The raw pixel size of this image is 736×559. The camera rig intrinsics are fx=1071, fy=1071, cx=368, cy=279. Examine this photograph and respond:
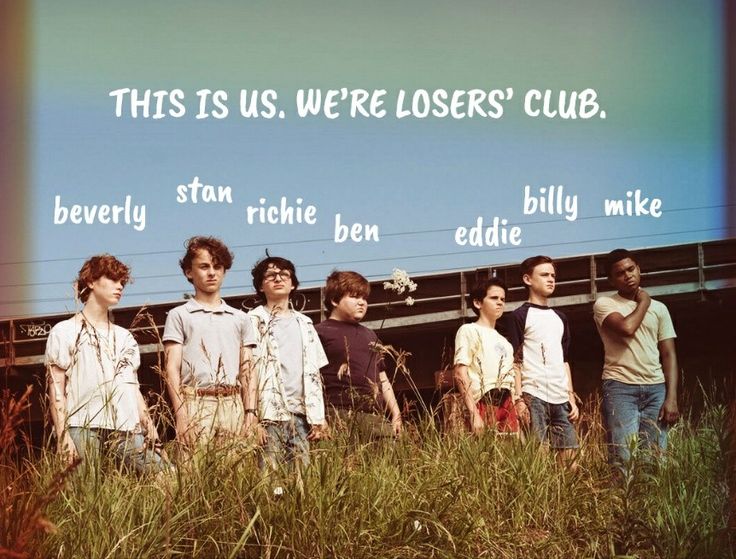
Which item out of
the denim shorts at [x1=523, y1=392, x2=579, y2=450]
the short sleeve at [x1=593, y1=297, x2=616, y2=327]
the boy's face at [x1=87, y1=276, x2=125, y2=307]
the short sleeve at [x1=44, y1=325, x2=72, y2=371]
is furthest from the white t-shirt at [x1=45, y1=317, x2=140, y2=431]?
the short sleeve at [x1=593, y1=297, x2=616, y2=327]

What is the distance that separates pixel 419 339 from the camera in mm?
20641

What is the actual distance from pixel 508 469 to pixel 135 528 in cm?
179

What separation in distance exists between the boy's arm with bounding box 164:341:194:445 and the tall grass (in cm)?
11

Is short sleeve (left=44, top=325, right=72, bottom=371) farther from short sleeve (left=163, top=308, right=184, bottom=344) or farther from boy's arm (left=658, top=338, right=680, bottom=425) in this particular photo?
boy's arm (left=658, top=338, right=680, bottom=425)

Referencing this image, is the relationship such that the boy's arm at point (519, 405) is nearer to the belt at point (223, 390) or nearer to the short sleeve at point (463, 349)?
the short sleeve at point (463, 349)

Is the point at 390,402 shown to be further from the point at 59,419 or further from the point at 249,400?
the point at 59,419

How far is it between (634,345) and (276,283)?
2.31 m

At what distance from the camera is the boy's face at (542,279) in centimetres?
648

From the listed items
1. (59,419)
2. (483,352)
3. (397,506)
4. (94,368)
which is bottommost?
(397,506)

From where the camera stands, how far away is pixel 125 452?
3.84 m

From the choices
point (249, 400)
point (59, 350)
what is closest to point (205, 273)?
point (59, 350)

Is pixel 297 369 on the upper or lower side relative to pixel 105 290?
lower

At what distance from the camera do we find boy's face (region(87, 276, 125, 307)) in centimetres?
481

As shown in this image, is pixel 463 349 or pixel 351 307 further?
pixel 463 349
